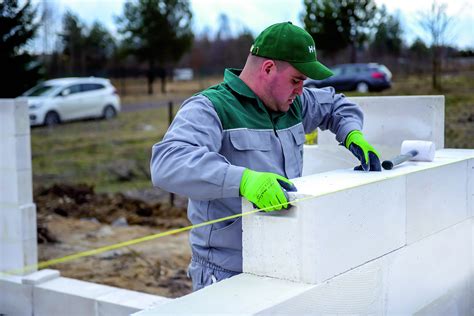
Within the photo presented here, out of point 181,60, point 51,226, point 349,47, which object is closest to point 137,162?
point 51,226

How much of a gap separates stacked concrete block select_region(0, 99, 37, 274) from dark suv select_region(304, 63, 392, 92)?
4.33 metres

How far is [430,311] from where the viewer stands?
3.36 metres

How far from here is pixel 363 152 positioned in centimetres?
334

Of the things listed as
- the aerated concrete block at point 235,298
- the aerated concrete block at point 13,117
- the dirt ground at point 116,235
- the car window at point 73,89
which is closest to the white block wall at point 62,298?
the dirt ground at point 116,235

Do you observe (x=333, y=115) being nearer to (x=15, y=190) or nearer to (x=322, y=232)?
(x=322, y=232)

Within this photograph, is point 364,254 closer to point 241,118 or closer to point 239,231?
point 239,231

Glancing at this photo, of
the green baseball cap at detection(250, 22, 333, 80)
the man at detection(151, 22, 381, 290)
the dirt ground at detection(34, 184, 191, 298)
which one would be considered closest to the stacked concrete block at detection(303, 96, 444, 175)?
the man at detection(151, 22, 381, 290)

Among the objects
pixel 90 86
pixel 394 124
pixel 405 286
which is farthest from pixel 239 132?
pixel 90 86

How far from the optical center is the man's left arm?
3602mm

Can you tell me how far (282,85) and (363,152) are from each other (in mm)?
615

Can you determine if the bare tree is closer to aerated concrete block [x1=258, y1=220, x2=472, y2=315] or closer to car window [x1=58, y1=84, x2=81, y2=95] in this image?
aerated concrete block [x1=258, y1=220, x2=472, y2=315]

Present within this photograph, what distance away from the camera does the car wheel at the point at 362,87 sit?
881 centimetres

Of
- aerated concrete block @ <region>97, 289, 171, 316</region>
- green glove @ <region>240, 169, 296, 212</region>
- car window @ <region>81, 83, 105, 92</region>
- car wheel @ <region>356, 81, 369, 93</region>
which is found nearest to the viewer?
green glove @ <region>240, 169, 296, 212</region>

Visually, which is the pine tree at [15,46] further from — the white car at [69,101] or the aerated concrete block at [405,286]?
the aerated concrete block at [405,286]
